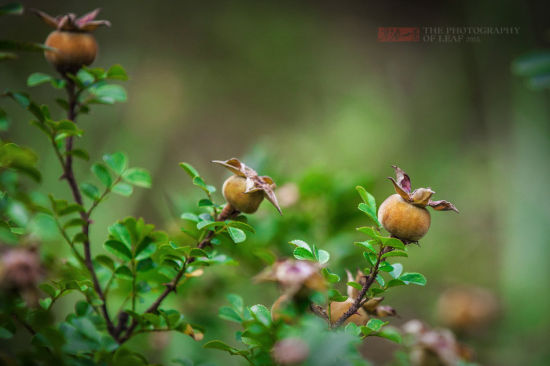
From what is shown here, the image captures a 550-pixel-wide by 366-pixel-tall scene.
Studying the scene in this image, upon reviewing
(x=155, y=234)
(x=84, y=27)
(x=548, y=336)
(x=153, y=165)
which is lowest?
(x=548, y=336)

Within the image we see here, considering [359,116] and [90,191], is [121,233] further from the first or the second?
[359,116]

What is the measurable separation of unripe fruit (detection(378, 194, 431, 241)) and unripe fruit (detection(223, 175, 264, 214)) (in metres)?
0.08

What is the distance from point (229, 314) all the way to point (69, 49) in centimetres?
21

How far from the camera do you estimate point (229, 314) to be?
0.96 feet

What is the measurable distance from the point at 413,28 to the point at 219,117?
742 mm

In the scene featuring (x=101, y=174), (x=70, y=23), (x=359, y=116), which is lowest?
(x=359, y=116)

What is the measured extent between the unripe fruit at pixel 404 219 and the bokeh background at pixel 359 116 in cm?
36

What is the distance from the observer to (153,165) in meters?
1.24

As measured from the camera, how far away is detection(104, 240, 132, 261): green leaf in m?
0.28

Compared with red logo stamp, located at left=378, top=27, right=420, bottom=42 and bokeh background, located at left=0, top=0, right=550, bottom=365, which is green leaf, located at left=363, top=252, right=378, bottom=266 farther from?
red logo stamp, located at left=378, top=27, right=420, bottom=42

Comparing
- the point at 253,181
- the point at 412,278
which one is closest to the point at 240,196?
the point at 253,181

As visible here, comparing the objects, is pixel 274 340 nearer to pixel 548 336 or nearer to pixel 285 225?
pixel 285 225

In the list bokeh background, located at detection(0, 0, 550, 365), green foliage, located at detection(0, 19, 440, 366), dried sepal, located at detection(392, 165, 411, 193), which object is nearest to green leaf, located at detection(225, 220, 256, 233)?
green foliage, located at detection(0, 19, 440, 366)

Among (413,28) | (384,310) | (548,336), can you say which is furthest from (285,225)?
(413,28)
